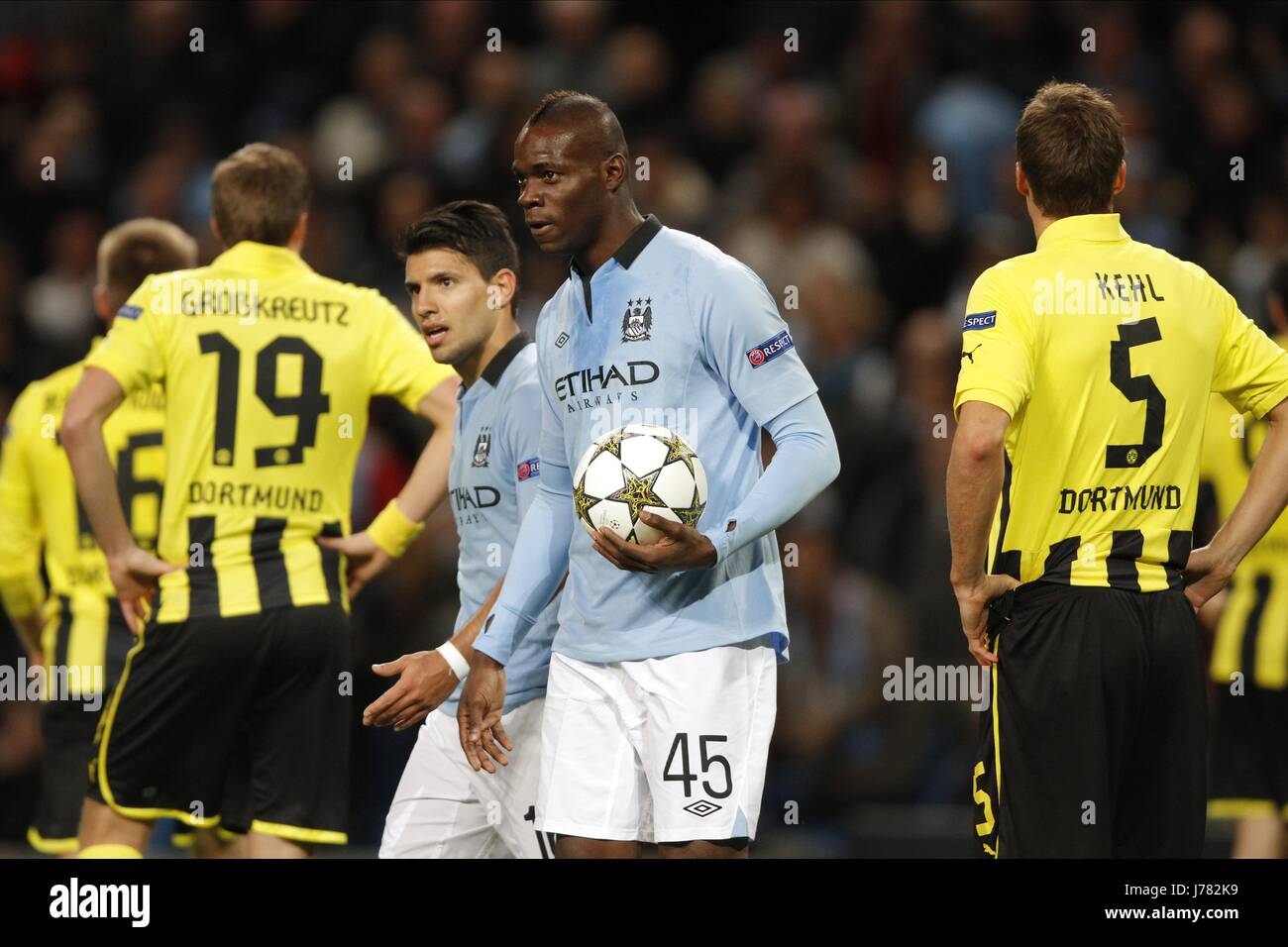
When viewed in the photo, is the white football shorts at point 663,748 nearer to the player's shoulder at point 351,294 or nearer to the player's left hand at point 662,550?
the player's left hand at point 662,550

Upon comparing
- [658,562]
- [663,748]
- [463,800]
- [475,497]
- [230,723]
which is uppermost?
[475,497]

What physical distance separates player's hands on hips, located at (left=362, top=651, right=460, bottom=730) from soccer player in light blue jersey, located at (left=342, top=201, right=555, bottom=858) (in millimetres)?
256

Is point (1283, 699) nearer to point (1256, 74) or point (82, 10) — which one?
point (1256, 74)

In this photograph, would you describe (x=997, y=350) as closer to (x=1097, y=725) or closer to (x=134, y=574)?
(x=1097, y=725)

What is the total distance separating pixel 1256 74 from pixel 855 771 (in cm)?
429

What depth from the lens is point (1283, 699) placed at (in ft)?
18.7

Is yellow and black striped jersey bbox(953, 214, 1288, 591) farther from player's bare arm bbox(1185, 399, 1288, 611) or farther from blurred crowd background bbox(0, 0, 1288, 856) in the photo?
blurred crowd background bbox(0, 0, 1288, 856)

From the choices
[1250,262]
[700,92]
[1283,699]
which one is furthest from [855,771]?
[700,92]

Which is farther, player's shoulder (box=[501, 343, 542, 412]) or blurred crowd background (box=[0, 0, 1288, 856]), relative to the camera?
blurred crowd background (box=[0, 0, 1288, 856])

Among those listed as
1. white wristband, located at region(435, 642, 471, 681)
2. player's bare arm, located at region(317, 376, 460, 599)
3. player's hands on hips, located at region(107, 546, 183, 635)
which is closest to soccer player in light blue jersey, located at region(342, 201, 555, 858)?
white wristband, located at region(435, 642, 471, 681)

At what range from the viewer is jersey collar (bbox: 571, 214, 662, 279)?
373 centimetres

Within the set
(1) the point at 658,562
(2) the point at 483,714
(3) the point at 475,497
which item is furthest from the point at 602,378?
(3) the point at 475,497

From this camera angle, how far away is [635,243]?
3.74 metres

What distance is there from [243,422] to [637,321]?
64.4 inches
